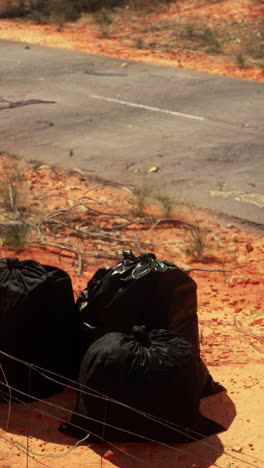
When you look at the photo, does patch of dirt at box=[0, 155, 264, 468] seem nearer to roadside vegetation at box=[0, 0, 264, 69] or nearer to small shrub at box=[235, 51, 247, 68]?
small shrub at box=[235, 51, 247, 68]

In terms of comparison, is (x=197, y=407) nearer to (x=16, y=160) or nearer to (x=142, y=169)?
(x=142, y=169)

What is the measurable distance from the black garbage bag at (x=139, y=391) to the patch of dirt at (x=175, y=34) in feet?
35.2

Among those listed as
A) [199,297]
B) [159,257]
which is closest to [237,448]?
[199,297]

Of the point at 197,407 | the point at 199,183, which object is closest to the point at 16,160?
the point at 199,183

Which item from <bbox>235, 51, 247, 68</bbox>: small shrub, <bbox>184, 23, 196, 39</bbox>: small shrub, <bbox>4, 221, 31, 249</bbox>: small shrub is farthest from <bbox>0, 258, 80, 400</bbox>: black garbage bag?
<bbox>184, 23, 196, 39</bbox>: small shrub

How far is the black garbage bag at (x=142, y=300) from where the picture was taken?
4871mm

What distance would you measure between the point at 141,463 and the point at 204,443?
0.36 meters

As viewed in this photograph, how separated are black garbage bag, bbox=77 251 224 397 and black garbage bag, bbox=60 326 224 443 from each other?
1.08 feet

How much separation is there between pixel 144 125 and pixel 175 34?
24.5ft

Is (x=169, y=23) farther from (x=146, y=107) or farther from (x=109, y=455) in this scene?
(x=109, y=455)

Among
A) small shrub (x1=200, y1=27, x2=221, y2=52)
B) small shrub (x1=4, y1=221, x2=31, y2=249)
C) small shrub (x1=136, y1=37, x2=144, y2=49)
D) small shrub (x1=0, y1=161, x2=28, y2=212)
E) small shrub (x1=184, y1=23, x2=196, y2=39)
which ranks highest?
small shrub (x1=4, y1=221, x2=31, y2=249)

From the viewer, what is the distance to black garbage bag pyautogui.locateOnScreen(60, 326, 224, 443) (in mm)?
4328

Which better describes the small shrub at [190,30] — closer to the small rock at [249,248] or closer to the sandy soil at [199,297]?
the sandy soil at [199,297]

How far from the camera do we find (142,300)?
16.0ft
